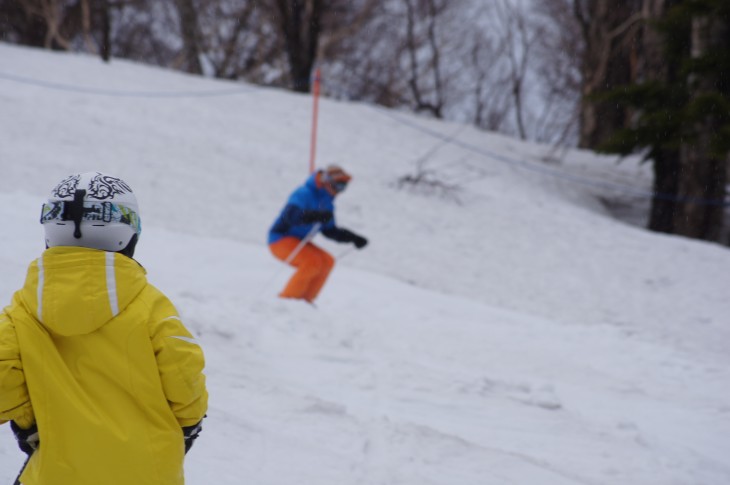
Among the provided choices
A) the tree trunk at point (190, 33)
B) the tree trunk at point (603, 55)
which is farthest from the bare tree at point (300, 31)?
the tree trunk at point (603, 55)

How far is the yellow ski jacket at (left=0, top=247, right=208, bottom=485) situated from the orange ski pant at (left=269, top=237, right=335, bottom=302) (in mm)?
4205

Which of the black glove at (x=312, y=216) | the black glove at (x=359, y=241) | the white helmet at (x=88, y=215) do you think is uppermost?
the white helmet at (x=88, y=215)

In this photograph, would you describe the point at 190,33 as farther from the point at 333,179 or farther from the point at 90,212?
the point at 90,212

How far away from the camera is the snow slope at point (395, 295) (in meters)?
3.56

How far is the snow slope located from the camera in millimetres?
3562

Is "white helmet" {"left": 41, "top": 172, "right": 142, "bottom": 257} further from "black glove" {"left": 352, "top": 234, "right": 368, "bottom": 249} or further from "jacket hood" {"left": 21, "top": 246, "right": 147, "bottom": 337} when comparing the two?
"black glove" {"left": 352, "top": 234, "right": 368, "bottom": 249}

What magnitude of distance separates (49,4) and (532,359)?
80.3ft

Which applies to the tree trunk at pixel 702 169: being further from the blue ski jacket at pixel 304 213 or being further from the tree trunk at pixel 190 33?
the tree trunk at pixel 190 33

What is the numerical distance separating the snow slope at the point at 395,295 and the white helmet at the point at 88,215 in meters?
1.34

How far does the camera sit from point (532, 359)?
18.7 ft

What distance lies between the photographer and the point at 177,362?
1.83 metres

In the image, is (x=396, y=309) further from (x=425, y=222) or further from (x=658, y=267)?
(x=658, y=267)

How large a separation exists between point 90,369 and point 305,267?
434 centimetres

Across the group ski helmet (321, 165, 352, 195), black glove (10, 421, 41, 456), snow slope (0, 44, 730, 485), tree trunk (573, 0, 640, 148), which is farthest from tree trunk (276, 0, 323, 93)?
black glove (10, 421, 41, 456)
